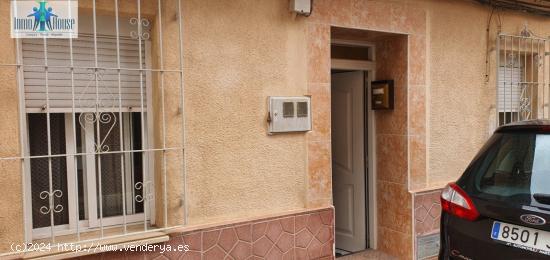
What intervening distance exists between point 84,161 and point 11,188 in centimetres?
56

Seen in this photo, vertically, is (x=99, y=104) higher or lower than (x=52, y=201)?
higher

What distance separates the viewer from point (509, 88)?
236 inches

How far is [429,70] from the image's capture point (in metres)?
5.12

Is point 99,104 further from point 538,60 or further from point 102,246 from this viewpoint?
point 538,60

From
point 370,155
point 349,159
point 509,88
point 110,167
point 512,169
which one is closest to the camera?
point 512,169

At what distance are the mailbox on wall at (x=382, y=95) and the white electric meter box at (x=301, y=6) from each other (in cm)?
145

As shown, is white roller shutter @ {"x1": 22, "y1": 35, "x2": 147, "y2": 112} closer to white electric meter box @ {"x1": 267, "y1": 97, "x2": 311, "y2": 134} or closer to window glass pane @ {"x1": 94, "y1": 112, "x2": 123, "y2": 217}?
→ window glass pane @ {"x1": 94, "y1": 112, "x2": 123, "y2": 217}

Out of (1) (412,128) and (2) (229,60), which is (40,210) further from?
(1) (412,128)

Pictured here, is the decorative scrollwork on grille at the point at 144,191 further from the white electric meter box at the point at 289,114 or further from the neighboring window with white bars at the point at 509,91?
the neighboring window with white bars at the point at 509,91

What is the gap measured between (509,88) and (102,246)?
5321 millimetres

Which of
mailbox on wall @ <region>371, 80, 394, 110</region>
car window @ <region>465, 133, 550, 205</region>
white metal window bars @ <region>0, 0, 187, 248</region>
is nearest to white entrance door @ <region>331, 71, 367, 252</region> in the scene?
mailbox on wall @ <region>371, 80, 394, 110</region>

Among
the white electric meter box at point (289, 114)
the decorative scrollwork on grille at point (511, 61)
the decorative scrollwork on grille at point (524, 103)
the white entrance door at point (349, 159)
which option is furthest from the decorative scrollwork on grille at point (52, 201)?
the decorative scrollwork on grille at point (524, 103)

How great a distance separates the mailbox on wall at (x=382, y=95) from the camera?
5059 millimetres

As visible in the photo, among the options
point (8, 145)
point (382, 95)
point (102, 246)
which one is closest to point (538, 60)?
point (382, 95)
